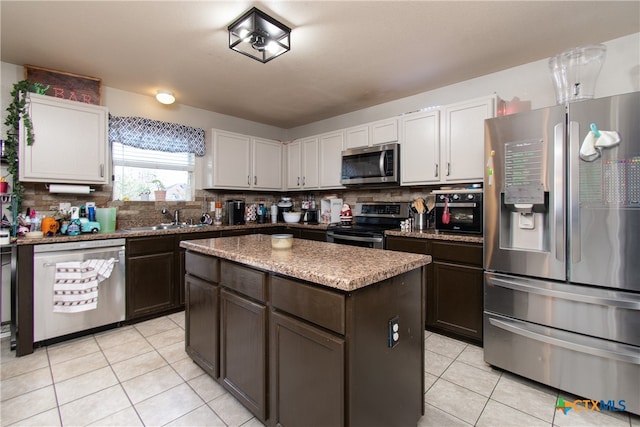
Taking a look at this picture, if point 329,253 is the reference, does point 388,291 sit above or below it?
below

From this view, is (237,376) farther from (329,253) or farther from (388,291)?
(388,291)

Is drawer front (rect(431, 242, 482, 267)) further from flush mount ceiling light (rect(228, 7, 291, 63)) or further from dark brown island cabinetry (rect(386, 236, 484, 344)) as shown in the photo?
flush mount ceiling light (rect(228, 7, 291, 63))

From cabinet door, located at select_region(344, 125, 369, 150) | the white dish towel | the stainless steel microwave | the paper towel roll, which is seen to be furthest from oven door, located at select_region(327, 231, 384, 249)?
the paper towel roll

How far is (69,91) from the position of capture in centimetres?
297

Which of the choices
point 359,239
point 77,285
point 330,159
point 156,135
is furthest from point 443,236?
point 156,135

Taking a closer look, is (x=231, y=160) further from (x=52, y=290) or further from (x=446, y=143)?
(x=446, y=143)

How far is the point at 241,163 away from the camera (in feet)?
13.8

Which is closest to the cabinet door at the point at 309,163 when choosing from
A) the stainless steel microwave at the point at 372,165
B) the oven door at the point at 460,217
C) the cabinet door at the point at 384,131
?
the stainless steel microwave at the point at 372,165

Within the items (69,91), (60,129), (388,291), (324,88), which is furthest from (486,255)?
(69,91)

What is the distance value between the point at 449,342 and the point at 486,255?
3.07 ft

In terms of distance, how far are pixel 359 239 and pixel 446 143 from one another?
1.33 m

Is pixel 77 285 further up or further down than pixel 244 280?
further down

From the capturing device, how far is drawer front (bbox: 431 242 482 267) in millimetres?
2445

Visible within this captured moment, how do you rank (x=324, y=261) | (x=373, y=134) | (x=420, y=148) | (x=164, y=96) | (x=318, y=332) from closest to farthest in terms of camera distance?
(x=318, y=332), (x=324, y=261), (x=420, y=148), (x=164, y=96), (x=373, y=134)
